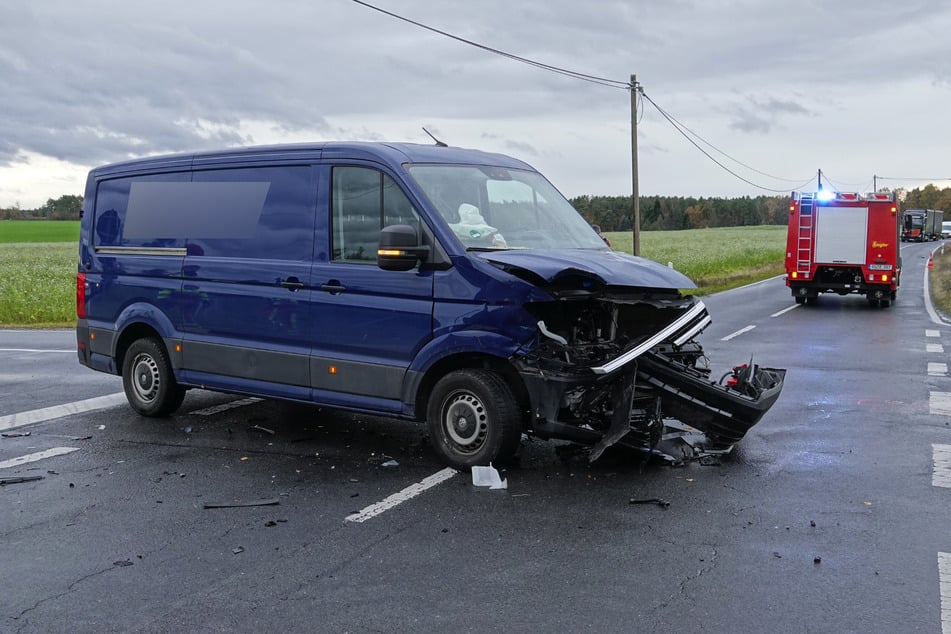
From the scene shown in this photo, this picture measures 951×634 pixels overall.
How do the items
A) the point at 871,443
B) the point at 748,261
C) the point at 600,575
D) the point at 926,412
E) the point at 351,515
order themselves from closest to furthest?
the point at 600,575 < the point at 351,515 < the point at 871,443 < the point at 926,412 < the point at 748,261

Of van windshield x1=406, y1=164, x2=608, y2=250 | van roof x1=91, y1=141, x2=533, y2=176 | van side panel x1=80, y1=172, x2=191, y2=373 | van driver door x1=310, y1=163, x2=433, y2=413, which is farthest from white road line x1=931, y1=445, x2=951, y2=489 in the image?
van side panel x1=80, y1=172, x2=191, y2=373

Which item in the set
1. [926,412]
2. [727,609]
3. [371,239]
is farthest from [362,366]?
[926,412]

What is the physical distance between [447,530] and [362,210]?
2.64 meters

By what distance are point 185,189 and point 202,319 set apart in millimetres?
1158

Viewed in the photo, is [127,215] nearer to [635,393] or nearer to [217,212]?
[217,212]

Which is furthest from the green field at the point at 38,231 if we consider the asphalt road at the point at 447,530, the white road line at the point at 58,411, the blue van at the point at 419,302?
the asphalt road at the point at 447,530

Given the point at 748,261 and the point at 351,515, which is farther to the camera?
the point at 748,261

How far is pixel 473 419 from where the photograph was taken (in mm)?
6336

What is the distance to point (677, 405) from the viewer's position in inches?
253

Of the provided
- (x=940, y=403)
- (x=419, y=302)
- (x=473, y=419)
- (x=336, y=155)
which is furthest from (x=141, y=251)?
(x=940, y=403)

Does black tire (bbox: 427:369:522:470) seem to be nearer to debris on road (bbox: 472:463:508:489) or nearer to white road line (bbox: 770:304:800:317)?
debris on road (bbox: 472:463:508:489)

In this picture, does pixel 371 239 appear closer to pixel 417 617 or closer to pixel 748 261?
pixel 417 617

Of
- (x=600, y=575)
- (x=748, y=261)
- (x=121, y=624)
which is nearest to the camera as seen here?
(x=121, y=624)

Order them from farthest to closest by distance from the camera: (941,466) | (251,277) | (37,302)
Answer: (37,302) → (251,277) → (941,466)
